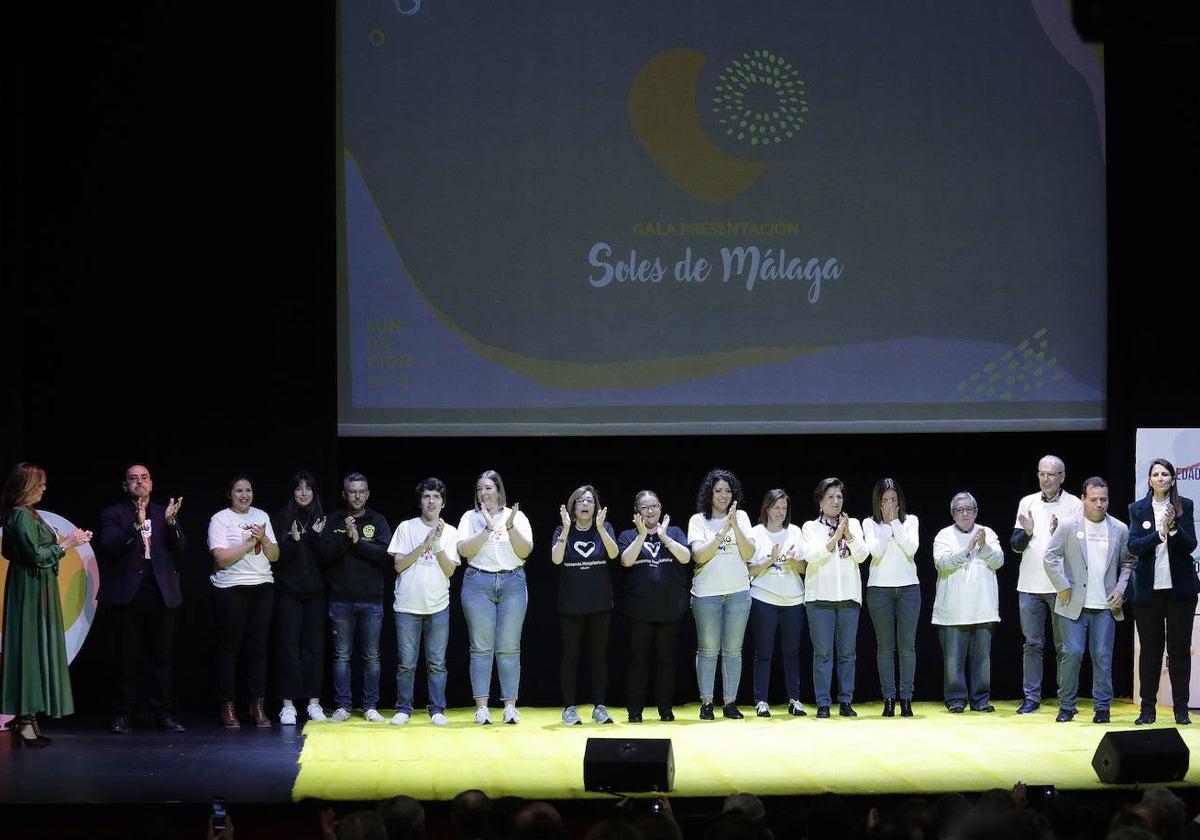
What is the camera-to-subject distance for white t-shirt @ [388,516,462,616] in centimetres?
759

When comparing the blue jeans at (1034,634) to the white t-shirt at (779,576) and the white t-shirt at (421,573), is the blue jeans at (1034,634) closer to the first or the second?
the white t-shirt at (779,576)

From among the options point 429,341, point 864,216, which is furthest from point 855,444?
point 429,341

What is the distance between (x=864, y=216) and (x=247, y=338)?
11.4 ft

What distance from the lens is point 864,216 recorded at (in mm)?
8156

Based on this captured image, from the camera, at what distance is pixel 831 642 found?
780 centimetres

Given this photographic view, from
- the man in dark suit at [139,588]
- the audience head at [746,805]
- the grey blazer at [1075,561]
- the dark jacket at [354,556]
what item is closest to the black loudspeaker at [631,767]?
the audience head at [746,805]

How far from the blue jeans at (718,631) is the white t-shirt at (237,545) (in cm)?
227

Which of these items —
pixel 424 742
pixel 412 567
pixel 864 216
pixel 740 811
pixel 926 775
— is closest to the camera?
pixel 740 811

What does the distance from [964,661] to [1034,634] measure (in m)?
0.40

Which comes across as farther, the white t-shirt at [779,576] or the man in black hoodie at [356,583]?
the white t-shirt at [779,576]

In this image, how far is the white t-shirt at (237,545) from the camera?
755cm

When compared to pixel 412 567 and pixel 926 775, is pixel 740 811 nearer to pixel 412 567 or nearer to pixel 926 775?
pixel 926 775

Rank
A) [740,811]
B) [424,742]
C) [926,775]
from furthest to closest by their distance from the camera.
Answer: [424,742] → [926,775] → [740,811]

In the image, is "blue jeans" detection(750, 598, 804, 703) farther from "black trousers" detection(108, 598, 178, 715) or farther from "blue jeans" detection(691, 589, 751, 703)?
"black trousers" detection(108, 598, 178, 715)
